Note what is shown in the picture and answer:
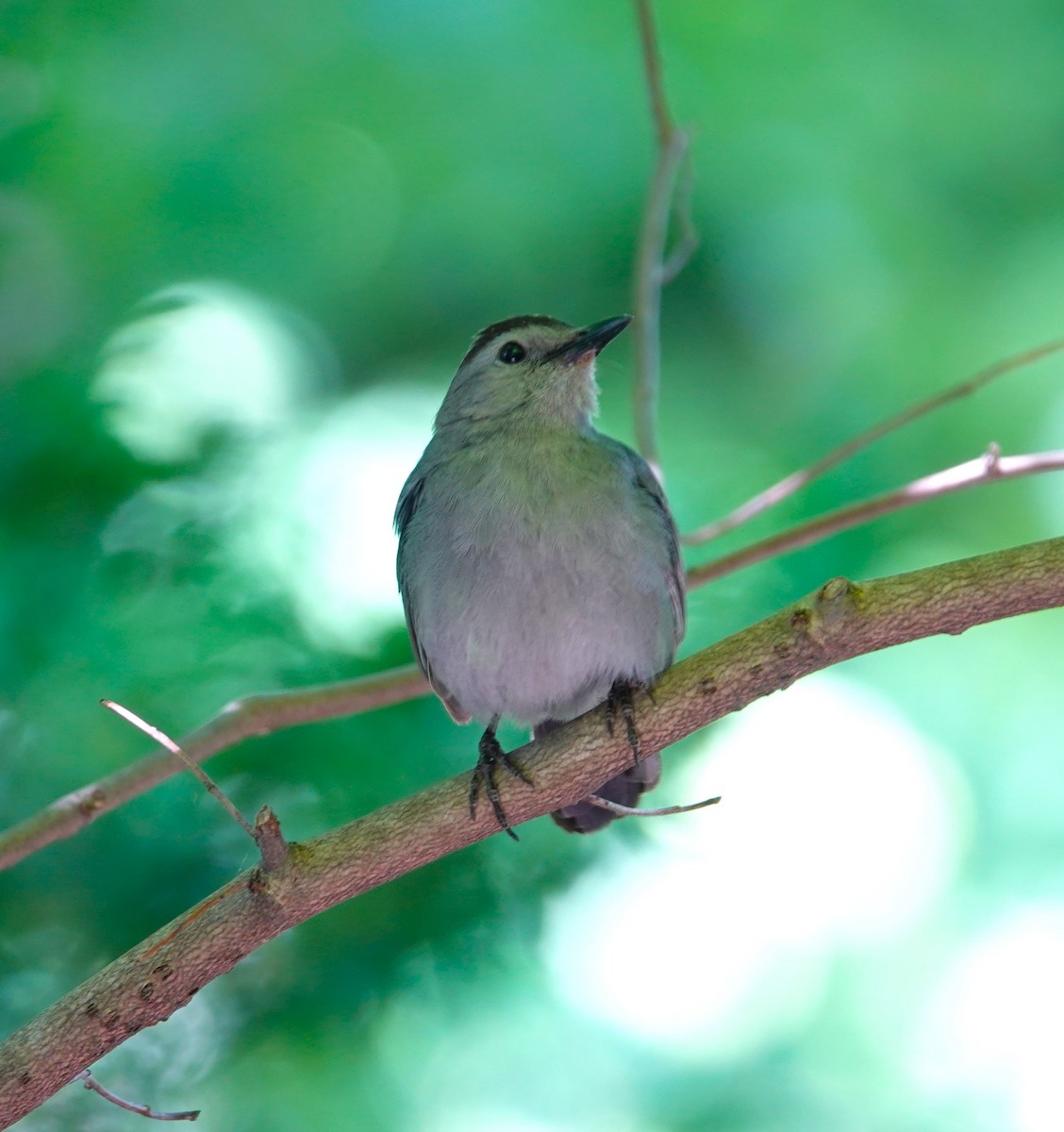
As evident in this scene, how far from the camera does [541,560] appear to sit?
8.21ft

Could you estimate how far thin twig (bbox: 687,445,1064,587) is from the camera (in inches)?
110

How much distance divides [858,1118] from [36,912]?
Result: 7.84 feet

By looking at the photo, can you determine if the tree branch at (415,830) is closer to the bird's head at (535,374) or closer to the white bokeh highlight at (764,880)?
the bird's head at (535,374)

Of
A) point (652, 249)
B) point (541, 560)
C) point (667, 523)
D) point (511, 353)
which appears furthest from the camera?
point (652, 249)

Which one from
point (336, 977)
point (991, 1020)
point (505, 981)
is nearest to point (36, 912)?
point (336, 977)

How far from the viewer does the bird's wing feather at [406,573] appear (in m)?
2.80

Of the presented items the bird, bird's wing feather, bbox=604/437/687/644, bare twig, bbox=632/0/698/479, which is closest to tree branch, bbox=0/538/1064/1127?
the bird

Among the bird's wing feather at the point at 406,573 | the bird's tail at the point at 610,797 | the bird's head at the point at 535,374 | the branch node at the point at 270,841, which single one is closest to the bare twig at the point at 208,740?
the bird's wing feather at the point at 406,573

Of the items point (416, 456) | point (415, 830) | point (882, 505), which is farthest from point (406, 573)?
point (416, 456)

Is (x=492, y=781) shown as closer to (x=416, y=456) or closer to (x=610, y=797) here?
(x=610, y=797)

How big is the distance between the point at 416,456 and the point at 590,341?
4.46 ft

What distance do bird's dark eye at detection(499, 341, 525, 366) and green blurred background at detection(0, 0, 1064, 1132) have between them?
112 centimetres

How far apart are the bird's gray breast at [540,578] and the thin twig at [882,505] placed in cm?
46

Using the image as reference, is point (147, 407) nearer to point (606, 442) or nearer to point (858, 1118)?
point (606, 442)
